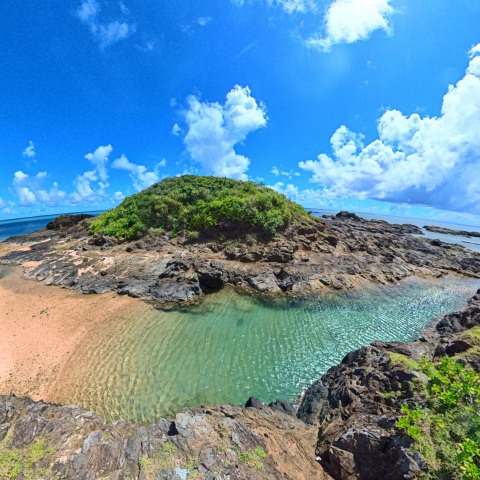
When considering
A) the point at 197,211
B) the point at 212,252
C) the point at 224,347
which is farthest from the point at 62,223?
the point at 224,347

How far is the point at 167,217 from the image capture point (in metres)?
37.8

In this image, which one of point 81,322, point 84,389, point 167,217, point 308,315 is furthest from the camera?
point 167,217

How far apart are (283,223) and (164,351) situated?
2454 centimetres

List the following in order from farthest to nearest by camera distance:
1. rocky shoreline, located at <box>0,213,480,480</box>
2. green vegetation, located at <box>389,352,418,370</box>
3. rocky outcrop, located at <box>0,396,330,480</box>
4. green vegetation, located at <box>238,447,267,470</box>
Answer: green vegetation, located at <box>389,352,418,370</box>, green vegetation, located at <box>238,447,267,470</box>, rocky shoreline, located at <box>0,213,480,480</box>, rocky outcrop, located at <box>0,396,330,480</box>

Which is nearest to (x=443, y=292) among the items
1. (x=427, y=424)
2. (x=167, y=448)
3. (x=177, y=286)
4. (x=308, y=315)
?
(x=308, y=315)

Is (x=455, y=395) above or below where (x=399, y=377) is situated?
above

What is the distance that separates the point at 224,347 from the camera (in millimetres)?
15836

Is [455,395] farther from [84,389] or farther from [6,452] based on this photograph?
[84,389]

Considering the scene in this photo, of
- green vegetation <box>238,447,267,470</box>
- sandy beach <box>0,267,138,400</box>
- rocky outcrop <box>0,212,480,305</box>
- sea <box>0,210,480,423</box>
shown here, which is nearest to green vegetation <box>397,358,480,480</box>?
green vegetation <box>238,447,267,470</box>

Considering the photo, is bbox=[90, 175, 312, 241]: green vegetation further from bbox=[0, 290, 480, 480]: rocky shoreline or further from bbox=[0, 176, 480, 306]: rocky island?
bbox=[0, 290, 480, 480]: rocky shoreline

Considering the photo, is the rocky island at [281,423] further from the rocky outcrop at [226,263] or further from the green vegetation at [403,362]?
the rocky outcrop at [226,263]

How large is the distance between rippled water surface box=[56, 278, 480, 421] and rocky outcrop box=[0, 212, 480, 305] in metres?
2.38

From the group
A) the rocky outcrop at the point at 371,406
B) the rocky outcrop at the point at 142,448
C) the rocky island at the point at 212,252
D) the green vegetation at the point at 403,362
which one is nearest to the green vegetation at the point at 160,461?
the rocky outcrop at the point at 142,448

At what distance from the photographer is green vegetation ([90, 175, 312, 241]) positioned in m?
34.4
